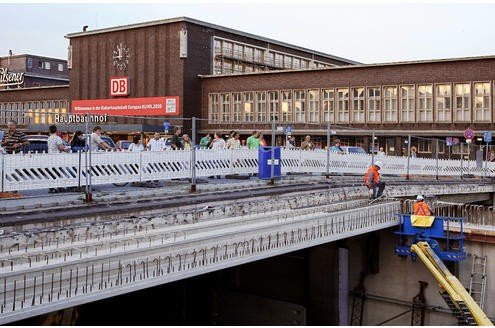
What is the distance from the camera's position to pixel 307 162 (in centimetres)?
2717

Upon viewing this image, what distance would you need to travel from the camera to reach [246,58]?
221 feet

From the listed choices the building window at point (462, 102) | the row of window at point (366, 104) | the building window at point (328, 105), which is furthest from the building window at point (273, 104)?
the building window at point (462, 102)

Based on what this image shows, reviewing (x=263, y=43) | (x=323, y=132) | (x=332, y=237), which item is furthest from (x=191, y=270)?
(x=263, y=43)

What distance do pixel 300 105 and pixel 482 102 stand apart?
16.0 m

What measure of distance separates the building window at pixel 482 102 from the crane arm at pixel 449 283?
3180 cm

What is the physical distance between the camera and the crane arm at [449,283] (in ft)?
51.1

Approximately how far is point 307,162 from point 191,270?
16937 millimetres

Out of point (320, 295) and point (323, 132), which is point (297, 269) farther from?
point (323, 132)

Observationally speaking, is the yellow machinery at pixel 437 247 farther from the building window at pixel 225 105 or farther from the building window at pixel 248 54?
the building window at pixel 248 54

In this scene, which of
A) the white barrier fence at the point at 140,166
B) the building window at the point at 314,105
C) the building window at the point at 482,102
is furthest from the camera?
the building window at the point at 314,105

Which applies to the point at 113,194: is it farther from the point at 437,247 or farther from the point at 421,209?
the point at 437,247

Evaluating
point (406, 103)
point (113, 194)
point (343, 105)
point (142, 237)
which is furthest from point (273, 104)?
point (142, 237)

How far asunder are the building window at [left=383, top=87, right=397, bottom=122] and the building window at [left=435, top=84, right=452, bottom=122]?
3.49 m

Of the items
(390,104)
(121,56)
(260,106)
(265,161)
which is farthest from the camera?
(121,56)
